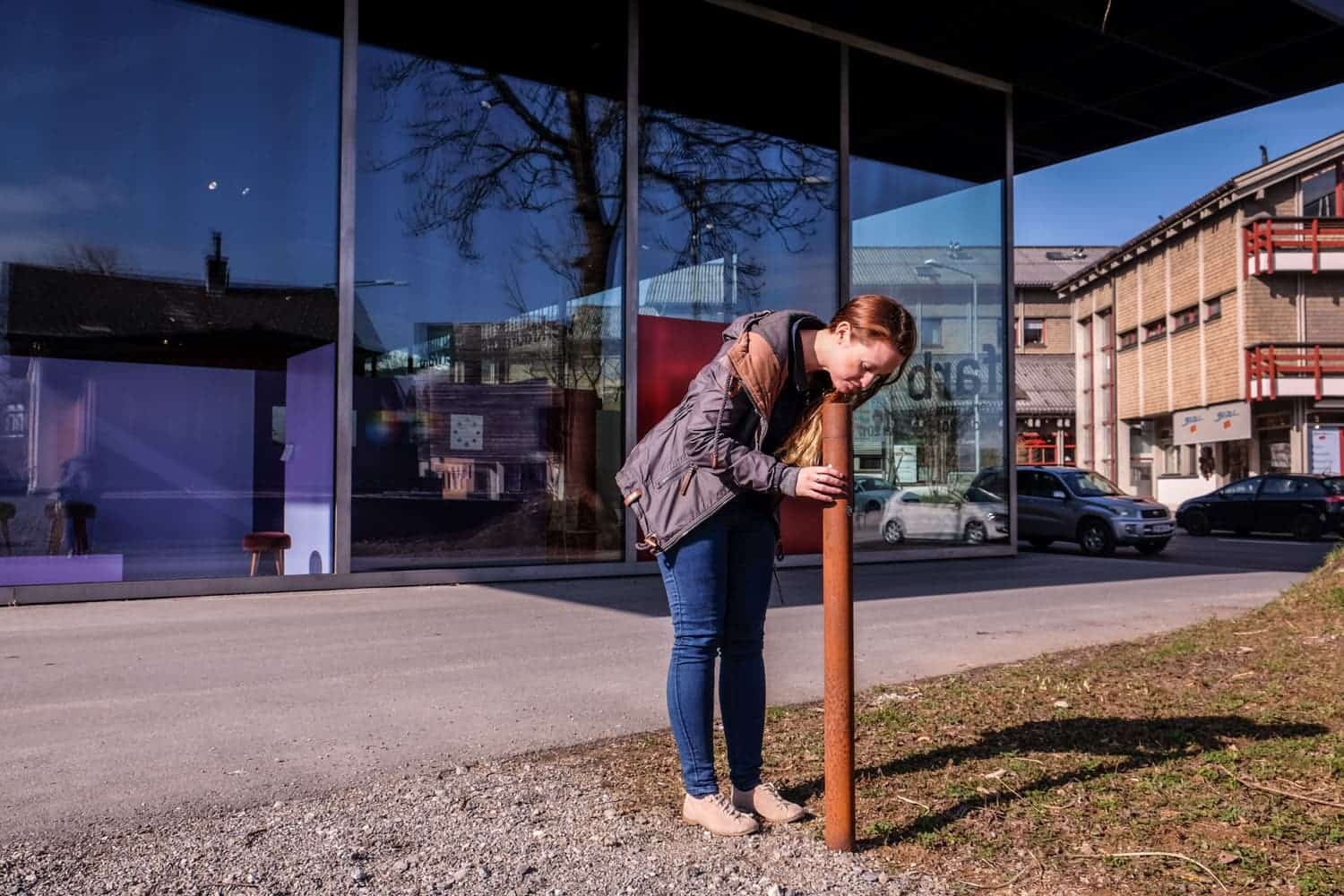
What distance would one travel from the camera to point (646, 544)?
3.26m

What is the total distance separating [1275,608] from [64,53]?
32.9 ft

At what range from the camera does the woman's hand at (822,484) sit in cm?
290

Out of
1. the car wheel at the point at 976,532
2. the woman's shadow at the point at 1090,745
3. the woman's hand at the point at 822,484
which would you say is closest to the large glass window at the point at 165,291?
the woman's shadow at the point at 1090,745

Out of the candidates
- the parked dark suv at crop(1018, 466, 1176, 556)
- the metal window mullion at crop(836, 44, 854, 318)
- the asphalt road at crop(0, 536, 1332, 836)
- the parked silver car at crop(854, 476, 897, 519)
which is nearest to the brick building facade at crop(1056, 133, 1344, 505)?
the parked dark suv at crop(1018, 466, 1176, 556)

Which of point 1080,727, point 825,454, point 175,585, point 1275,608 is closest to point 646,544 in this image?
point 825,454

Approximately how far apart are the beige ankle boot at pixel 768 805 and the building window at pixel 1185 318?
133 feet

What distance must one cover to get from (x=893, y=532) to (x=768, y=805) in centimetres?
1017

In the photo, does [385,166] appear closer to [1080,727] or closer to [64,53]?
[64,53]

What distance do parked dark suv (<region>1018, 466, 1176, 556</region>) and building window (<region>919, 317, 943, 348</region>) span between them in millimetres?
5714

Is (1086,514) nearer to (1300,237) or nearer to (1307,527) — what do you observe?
(1307,527)

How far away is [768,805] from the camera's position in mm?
3281

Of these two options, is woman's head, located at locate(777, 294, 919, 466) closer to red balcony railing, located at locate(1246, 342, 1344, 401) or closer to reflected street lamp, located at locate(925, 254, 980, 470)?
reflected street lamp, located at locate(925, 254, 980, 470)

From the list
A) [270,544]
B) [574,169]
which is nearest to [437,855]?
[270,544]

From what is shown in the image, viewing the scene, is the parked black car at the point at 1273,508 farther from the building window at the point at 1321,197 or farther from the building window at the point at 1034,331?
the building window at the point at 1034,331
